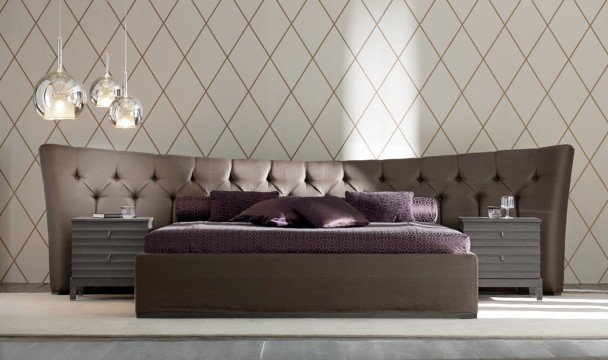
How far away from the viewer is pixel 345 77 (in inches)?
208

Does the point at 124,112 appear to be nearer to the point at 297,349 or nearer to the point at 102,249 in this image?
the point at 102,249

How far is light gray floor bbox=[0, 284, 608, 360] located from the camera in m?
2.89

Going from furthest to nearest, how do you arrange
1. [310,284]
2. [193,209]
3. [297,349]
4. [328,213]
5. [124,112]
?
[193,209], [124,112], [328,213], [310,284], [297,349]

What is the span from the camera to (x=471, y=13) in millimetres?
5312

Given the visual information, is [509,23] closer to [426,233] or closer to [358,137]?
[358,137]

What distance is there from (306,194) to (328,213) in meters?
0.85

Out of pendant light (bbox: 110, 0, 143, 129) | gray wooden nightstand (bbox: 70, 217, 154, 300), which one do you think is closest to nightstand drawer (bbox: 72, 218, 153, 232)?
gray wooden nightstand (bbox: 70, 217, 154, 300)

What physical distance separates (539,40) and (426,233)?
2217mm

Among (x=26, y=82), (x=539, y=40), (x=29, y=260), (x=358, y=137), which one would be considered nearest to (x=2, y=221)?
(x=29, y=260)

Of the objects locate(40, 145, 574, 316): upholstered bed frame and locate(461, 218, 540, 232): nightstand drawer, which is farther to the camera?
locate(461, 218, 540, 232): nightstand drawer

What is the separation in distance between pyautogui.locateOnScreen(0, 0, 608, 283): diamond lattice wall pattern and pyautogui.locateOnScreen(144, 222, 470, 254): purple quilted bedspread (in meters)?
1.56

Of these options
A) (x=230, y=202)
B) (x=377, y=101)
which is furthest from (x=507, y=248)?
(x=230, y=202)

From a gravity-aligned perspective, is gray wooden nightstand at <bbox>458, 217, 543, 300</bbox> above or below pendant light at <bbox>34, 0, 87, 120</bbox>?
below

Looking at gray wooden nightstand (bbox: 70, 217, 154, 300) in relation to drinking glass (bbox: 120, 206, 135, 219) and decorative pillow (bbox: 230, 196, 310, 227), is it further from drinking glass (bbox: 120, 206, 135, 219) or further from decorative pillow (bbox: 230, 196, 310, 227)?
decorative pillow (bbox: 230, 196, 310, 227)
